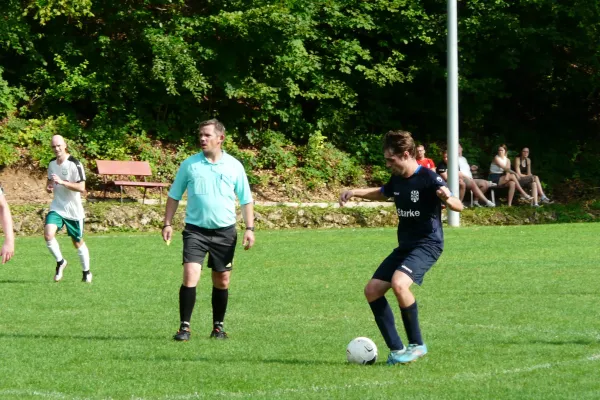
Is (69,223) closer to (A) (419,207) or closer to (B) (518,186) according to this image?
(A) (419,207)

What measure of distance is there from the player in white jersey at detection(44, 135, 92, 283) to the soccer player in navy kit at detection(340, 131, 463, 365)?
673cm

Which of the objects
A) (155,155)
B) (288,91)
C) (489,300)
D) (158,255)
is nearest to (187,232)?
(489,300)

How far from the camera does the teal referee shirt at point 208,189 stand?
9.50m

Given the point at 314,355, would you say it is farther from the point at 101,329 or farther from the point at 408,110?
the point at 408,110

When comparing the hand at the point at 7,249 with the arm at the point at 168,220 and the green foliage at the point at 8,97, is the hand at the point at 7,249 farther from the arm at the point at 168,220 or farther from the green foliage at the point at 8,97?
the green foliage at the point at 8,97

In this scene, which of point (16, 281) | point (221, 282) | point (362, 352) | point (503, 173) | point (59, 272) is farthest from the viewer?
point (503, 173)

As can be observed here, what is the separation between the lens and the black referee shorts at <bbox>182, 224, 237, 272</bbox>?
9.43 metres

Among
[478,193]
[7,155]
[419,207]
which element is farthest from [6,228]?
[478,193]

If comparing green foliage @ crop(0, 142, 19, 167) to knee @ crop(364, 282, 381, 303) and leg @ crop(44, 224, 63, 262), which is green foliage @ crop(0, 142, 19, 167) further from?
knee @ crop(364, 282, 381, 303)

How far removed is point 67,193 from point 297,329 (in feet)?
19.2

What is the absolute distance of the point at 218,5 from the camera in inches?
1196

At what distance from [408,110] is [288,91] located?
174 inches

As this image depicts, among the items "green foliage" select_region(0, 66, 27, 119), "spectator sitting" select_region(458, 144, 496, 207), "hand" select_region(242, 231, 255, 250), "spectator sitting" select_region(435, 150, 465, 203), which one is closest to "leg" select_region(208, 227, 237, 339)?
"hand" select_region(242, 231, 255, 250)

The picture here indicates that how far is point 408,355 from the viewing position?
7926 mm
